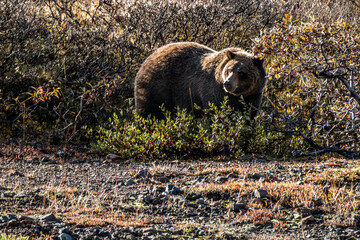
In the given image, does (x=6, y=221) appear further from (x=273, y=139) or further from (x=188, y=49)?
(x=188, y=49)

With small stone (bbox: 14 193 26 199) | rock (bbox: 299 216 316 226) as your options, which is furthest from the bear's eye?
small stone (bbox: 14 193 26 199)

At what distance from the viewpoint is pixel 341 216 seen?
14.8ft

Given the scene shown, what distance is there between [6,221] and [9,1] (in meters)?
6.92

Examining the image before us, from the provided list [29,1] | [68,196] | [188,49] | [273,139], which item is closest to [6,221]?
[68,196]

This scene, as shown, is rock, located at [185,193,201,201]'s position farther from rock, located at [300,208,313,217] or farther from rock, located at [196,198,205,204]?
rock, located at [300,208,313,217]

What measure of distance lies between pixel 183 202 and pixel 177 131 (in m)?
3.41

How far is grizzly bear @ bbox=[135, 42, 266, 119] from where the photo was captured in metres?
8.52

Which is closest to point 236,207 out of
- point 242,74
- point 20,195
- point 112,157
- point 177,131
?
point 20,195

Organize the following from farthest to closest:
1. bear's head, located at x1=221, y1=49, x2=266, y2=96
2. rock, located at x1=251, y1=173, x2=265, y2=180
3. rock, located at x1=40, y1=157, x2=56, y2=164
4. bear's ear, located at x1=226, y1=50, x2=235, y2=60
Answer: bear's ear, located at x1=226, y1=50, x2=235, y2=60 → bear's head, located at x1=221, y1=49, x2=266, y2=96 → rock, located at x1=40, y1=157, x2=56, y2=164 → rock, located at x1=251, y1=173, x2=265, y2=180

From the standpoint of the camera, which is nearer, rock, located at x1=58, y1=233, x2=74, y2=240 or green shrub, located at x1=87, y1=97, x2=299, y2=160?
rock, located at x1=58, y1=233, x2=74, y2=240

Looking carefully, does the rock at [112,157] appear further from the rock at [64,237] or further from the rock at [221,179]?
the rock at [64,237]

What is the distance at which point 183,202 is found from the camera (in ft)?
16.4

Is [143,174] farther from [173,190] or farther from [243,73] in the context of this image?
[243,73]

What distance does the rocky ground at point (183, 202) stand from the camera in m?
4.11
